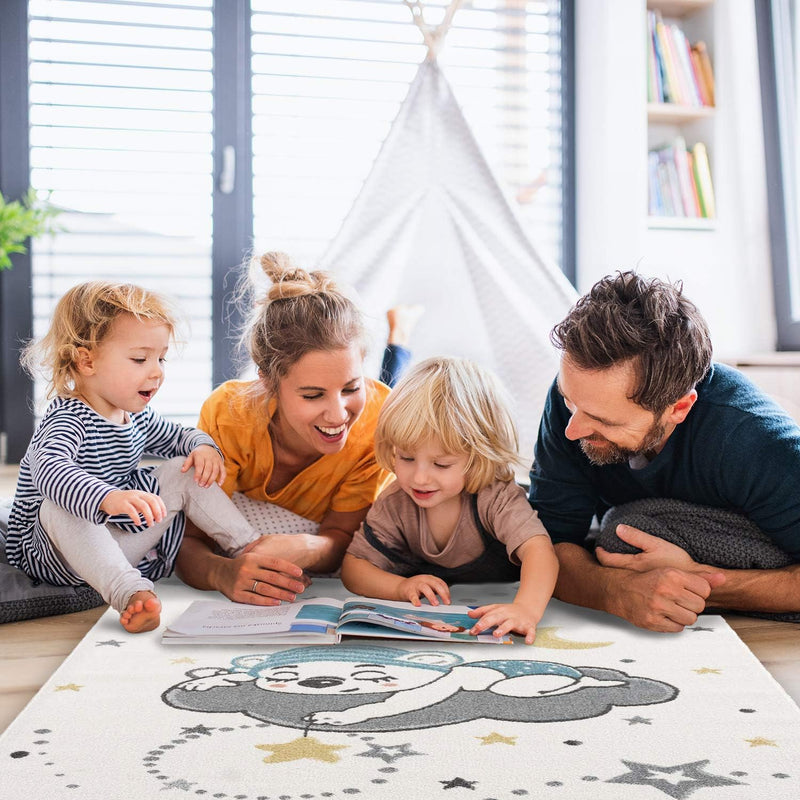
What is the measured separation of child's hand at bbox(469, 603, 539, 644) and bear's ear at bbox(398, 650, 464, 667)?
5cm

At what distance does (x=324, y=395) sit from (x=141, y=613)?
1.37ft

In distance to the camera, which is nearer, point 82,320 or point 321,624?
point 321,624

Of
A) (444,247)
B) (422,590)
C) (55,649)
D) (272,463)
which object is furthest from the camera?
(444,247)

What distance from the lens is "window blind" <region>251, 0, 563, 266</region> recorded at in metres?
3.00

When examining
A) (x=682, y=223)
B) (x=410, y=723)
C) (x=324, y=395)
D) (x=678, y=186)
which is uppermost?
(x=678, y=186)

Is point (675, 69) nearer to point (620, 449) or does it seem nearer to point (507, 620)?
point (620, 449)

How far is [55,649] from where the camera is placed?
42.6 inches

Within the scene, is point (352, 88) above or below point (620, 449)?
above

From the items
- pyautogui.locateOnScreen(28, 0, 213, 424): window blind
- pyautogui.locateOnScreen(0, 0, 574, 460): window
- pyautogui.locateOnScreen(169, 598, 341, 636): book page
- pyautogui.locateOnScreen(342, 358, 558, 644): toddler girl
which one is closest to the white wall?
pyautogui.locateOnScreen(0, 0, 574, 460): window

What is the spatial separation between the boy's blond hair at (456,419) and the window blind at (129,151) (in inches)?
68.5

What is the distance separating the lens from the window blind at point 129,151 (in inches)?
113

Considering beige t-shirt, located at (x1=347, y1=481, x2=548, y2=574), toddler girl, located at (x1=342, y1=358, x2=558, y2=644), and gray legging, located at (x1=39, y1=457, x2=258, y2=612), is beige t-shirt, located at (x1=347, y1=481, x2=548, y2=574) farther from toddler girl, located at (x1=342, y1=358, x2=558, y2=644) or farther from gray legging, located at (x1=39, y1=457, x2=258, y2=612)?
gray legging, located at (x1=39, y1=457, x2=258, y2=612)

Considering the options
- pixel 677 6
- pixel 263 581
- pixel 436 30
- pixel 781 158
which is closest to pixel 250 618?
pixel 263 581

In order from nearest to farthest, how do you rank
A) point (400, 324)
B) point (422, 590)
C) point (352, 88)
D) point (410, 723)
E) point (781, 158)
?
point (410, 723)
point (422, 590)
point (400, 324)
point (781, 158)
point (352, 88)
